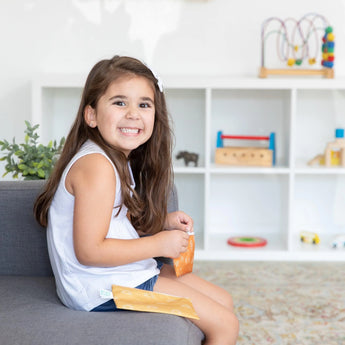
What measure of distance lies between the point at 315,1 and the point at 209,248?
133 centimetres

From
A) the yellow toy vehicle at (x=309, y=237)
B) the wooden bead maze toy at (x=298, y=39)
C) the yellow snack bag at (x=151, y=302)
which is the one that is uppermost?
the wooden bead maze toy at (x=298, y=39)

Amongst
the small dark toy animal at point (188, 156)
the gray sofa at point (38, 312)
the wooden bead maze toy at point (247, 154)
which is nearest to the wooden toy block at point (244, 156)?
the wooden bead maze toy at point (247, 154)

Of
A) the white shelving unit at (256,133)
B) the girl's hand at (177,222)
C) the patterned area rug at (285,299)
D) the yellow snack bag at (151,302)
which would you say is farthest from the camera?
the white shelving unit at (256,133)

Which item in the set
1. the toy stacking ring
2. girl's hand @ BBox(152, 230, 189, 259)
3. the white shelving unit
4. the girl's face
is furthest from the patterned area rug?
the girl's face

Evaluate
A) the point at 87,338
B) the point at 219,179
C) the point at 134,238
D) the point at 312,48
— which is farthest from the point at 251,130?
the point at 87,338

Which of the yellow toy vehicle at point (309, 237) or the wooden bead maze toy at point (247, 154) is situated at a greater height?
the wooden bead maze toy at point (247, 154)

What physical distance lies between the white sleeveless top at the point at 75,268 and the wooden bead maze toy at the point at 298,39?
1.62 meters

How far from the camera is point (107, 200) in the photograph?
1.25 m

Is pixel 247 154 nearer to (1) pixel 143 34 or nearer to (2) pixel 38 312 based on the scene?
(1) pixel 143 34

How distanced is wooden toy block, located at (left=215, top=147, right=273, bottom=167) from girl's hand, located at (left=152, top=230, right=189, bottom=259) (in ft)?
4.66

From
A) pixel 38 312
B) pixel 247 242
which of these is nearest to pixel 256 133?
pixel 247 242

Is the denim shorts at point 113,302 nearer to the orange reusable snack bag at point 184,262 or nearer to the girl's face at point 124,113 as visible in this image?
the orange reusable snack bag at point 184,262

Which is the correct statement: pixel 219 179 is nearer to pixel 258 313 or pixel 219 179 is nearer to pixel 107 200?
pixel 258 313

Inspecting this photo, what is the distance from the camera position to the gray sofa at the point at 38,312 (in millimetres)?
1085
